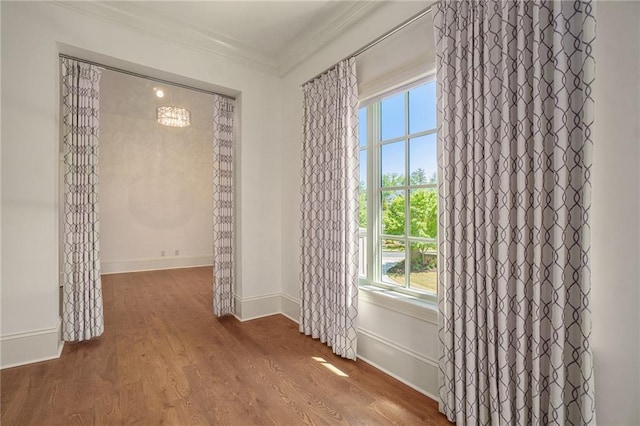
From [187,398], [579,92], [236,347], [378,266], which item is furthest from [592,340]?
[236,347]

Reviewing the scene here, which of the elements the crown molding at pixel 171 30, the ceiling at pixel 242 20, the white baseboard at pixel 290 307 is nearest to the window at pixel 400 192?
the ceiling at pixel 242 20

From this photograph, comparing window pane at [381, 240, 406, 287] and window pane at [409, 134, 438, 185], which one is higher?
window pane at [409, 134, 438, 185]

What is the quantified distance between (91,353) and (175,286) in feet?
7.56

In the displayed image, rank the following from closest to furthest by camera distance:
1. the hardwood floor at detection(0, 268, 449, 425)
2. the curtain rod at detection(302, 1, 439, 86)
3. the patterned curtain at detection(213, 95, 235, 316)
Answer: the hardwood floor at detection(0, 268, 449, 425), the curtain rod at detection(302, 1, 439, 86), the patterned curtain at detection(213, 95, 235, 316)

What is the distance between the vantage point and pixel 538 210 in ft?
4.54

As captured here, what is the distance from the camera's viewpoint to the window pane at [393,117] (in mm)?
2424

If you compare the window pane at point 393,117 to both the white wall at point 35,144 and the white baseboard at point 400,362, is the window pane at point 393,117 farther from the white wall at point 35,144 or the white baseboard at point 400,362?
the white wall at point 35,144

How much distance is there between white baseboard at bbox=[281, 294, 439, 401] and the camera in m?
1.98

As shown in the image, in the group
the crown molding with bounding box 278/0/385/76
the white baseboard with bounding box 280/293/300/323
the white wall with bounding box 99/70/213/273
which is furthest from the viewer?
the white wall with bounding box 99/70/213/273

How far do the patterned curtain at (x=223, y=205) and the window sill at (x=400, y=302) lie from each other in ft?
5.56

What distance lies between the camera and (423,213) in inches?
89.3

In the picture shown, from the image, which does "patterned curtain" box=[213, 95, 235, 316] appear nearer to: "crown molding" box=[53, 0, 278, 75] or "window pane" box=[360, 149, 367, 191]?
"crown molding" box=[53, 0, 278, 75]

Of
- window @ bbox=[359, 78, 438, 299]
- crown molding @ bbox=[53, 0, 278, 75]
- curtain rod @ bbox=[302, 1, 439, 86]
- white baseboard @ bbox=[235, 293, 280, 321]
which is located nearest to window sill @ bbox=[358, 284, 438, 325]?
window @ bbox=[359, 78, 438, 299]

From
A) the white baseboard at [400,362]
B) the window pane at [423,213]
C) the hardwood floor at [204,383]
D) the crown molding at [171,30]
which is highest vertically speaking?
the crown molding at [171,30]
